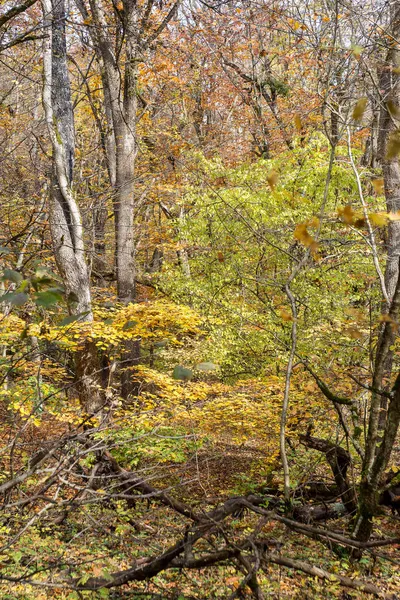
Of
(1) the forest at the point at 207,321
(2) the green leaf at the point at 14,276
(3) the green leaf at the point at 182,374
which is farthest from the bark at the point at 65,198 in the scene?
(2) the green leaf at the point at 14,276

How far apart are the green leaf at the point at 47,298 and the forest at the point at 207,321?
1cm

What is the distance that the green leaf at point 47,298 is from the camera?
51.7 inches

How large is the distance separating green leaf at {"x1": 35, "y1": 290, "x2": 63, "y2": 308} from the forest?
1cm

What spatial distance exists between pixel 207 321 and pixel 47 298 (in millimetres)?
8999

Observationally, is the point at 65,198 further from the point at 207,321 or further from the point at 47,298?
the point at 47,298

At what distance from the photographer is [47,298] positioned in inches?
52.8

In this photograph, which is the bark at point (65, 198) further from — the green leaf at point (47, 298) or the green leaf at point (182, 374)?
the green leaf at point (47, 298)

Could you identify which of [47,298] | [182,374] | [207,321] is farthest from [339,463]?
[207,321]

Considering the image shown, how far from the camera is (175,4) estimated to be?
11.4 m

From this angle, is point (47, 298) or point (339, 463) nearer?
point (47, 298)

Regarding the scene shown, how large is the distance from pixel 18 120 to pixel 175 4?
6541 mm

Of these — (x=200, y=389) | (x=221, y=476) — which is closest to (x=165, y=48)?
(x=200, y=389)

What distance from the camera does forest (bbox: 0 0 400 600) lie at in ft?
8.89

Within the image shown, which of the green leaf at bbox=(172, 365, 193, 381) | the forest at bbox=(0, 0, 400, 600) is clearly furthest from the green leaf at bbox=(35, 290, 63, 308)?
the green leaf at bbox=(172, 365, 193, 381)
